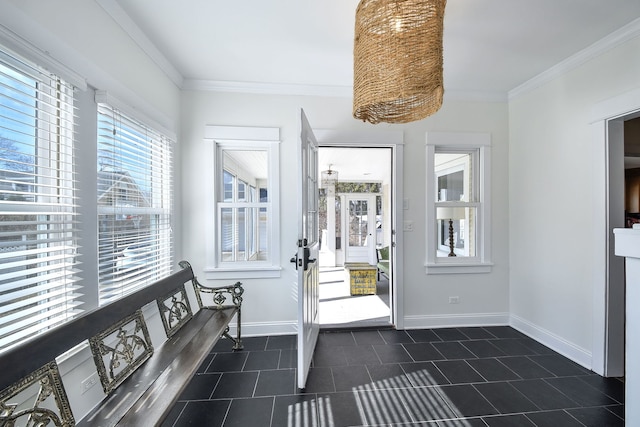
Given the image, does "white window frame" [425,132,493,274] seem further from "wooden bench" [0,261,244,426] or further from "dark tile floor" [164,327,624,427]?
"wooden bench" [0,261,244,426]

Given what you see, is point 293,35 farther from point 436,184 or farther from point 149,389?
point 149,389

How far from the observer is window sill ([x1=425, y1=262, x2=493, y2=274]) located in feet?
10.7

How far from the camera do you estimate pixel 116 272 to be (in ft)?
6.55

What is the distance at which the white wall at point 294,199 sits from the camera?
10.00 ft

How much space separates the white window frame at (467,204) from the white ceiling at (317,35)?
616 millimetres

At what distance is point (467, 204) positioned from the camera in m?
3.33

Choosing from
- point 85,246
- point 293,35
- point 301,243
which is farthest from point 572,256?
point 85,246

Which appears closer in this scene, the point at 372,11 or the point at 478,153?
the point at 372,11

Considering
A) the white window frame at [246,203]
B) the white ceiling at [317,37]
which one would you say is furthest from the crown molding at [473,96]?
the white window frame at [246,203]

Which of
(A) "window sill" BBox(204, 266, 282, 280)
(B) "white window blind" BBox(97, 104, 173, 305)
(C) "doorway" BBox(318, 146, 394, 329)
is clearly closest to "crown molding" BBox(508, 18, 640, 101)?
(C) "doorway" BBox(318, 146, 394, 329)

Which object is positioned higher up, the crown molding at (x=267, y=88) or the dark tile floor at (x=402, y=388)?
the crown molding at (x=267, y=88)

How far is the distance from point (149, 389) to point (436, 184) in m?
3.20

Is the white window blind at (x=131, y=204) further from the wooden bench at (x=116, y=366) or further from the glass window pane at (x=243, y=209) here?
the glass window pane at (x=243, y=209)

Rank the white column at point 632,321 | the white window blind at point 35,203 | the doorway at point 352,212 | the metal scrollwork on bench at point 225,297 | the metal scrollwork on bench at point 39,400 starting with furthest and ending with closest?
the doorway at point 352,212 < the metal scrollwork on bench at point 225,297 < the white column at point 632,321 < the white window blind at point 35,203 < the metal scrollwork on bench at point 39,400
